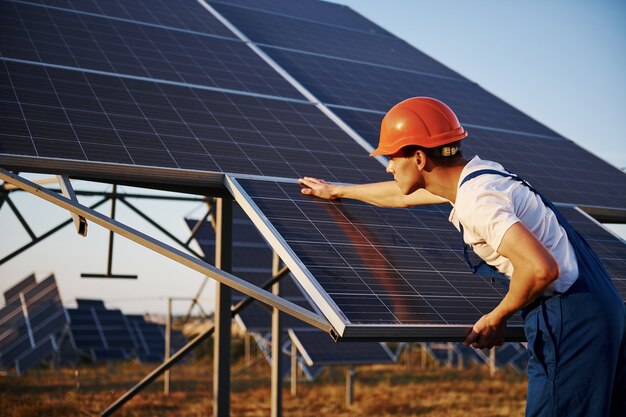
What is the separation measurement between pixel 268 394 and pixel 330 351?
5.77 meters

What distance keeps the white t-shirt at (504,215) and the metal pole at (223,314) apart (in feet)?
17.6

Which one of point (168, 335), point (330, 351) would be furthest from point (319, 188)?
point (168, 335)

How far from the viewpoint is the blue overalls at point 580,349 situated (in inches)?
146

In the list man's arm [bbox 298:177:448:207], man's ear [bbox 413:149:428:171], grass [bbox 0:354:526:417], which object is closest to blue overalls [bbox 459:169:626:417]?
man's ear [bbox 413:149:428:171]

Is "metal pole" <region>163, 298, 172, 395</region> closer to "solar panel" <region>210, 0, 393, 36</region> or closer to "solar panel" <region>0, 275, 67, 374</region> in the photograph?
"solar panel" <region>0, 275, 67, 374</region>

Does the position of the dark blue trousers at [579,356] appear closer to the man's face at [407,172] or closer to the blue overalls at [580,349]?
the blue overalls at [580,349]

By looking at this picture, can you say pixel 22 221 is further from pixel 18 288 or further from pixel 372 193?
pixel 18 288

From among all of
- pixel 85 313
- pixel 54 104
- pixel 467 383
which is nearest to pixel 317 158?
pixel 54 104

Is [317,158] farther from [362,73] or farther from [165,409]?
[165,409]

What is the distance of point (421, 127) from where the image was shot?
162 inches

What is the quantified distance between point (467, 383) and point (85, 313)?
14.9 metres

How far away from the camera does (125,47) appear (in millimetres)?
9547

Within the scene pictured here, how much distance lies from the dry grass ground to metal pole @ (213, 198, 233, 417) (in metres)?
6.13

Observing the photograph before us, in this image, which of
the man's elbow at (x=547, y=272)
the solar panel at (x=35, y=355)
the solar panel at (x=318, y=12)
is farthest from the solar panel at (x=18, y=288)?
the man's elbow at (x=547, y=272)
